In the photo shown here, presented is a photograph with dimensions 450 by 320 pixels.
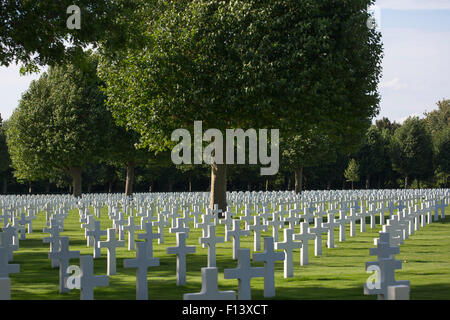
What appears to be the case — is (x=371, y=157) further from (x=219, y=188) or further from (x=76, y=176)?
(x=219, y=188)

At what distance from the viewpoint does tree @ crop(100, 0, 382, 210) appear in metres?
21.6

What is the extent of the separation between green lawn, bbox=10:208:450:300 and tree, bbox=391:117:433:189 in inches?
2543

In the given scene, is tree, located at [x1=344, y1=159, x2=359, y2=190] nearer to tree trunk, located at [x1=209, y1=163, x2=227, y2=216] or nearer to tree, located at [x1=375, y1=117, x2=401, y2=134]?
tree, located at [x1=375, y1=117, x2=401, y2=134]

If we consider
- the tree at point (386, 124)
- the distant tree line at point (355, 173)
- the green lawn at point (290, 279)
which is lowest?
the green lawn at point (290, 279)

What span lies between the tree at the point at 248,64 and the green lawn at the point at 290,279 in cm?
731

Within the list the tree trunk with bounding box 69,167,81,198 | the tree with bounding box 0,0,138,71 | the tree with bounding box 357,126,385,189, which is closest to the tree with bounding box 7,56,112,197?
the tree trunk with bounding box 69,167,81,198

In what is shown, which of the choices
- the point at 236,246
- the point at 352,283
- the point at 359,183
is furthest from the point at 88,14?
the point at 359,183

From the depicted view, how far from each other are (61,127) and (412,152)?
52.5 m

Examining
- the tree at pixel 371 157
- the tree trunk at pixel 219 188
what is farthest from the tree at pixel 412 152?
the tree trunk at pixel 219 188

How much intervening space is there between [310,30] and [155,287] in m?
14.9

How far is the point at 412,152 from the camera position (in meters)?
78.2

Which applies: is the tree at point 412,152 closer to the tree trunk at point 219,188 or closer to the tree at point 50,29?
the tree trunk at point 219,188

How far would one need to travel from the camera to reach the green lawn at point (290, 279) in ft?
28.0

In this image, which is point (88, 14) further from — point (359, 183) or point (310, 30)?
point (359, 183)
